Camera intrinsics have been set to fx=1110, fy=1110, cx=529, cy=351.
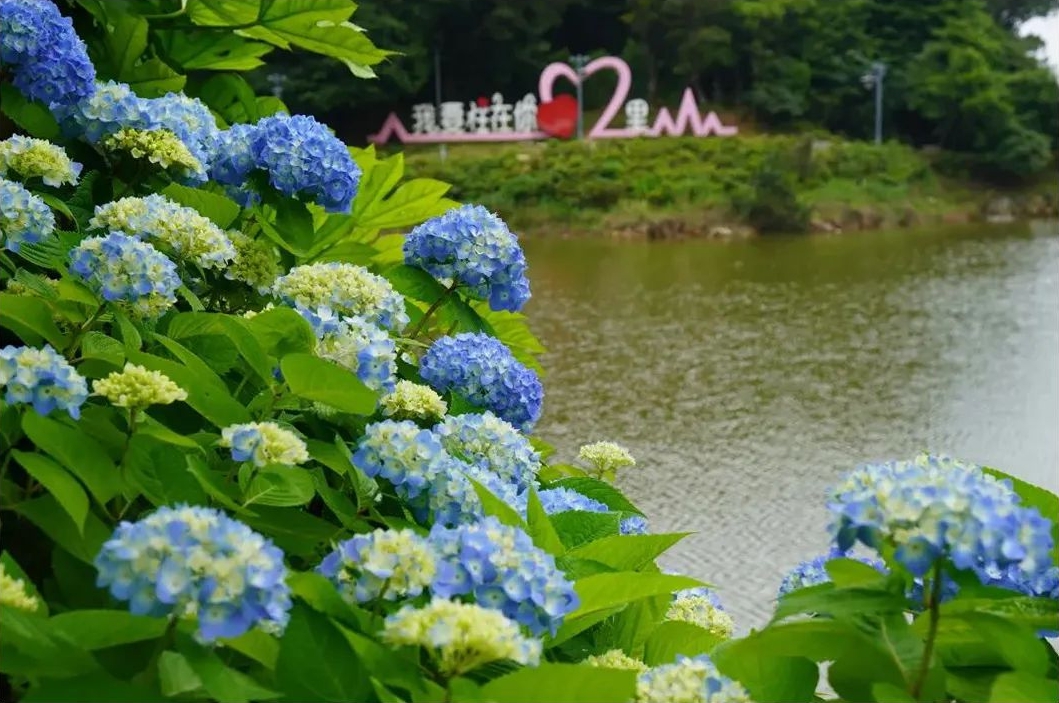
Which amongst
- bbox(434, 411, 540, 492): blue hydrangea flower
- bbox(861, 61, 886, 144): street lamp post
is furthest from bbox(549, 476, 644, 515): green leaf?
bbox(861, 61, 886, 144): street lamp post

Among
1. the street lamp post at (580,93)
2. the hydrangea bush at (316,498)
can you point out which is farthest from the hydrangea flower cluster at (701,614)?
the street lamp post at (580,93)

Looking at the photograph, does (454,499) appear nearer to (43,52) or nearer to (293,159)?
(293,159)

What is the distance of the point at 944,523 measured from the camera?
42 centimetres

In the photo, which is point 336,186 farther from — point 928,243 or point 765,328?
point 928,243

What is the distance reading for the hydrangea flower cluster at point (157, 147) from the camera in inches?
33.1

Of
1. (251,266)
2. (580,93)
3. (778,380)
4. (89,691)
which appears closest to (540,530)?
(89,691)

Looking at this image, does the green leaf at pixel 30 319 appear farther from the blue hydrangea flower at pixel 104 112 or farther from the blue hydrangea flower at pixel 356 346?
the blue hydrangea flower at pixel 104 112

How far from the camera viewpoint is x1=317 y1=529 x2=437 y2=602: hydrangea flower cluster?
46 cm

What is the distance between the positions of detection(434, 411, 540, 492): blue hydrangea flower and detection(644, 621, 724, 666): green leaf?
0.13 metres

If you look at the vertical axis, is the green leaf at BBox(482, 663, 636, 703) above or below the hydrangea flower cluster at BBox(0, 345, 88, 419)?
below

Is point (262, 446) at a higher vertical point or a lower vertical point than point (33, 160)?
lower

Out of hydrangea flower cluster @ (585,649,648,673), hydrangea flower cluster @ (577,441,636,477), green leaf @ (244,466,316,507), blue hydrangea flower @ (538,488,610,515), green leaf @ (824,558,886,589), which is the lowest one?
hydrangea flower cluster @ (577,441,636,477)

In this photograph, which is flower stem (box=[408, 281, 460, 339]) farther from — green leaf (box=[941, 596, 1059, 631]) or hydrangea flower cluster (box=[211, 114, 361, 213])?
green leaf (box=[941, 596, 1059, 631])

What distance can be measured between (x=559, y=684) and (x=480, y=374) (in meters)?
0.41
